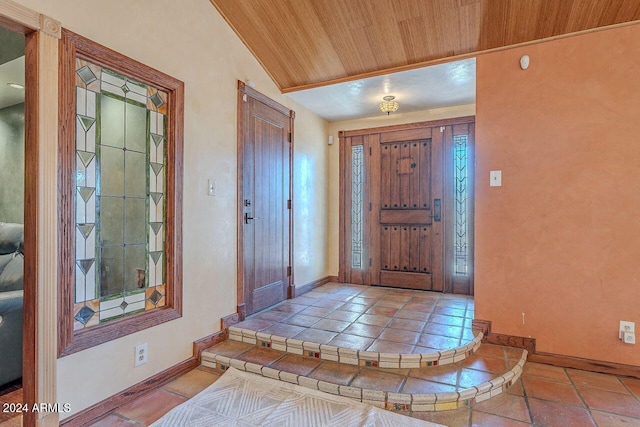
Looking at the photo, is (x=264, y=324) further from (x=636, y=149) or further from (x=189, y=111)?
(x=636, y=149)

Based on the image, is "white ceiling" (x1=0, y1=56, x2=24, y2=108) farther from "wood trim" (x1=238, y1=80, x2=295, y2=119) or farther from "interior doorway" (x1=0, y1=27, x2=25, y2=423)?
"wood trim" (x1=238, y1=80, x2=295, y2=119)

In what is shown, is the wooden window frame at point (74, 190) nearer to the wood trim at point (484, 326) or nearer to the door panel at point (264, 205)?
the door panel at point (264, 205)

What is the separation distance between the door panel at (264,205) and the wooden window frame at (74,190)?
0.73 m

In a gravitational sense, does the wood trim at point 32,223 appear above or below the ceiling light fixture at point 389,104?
below

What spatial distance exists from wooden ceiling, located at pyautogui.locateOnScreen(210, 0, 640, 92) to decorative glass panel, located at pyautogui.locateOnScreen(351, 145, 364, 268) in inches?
57.9

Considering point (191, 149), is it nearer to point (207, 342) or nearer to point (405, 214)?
point (207, 342)

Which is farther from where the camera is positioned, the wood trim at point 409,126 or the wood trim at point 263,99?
the wood trim at point 409,126

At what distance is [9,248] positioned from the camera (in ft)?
9.59

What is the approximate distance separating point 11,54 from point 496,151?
4051 mm

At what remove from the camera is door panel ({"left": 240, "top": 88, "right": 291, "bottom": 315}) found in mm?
3111

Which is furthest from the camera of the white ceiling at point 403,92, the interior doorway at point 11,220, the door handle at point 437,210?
the door handle at point 437,210

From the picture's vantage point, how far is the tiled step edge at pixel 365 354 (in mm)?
2264

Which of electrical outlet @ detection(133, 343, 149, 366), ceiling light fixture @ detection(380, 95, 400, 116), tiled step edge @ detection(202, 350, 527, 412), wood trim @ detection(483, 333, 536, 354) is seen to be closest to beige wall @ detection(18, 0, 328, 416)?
electrical outlet @ detection(133, 343, 149, 366)

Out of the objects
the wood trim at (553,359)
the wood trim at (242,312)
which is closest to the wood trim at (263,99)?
the wood trim at (242,312)
